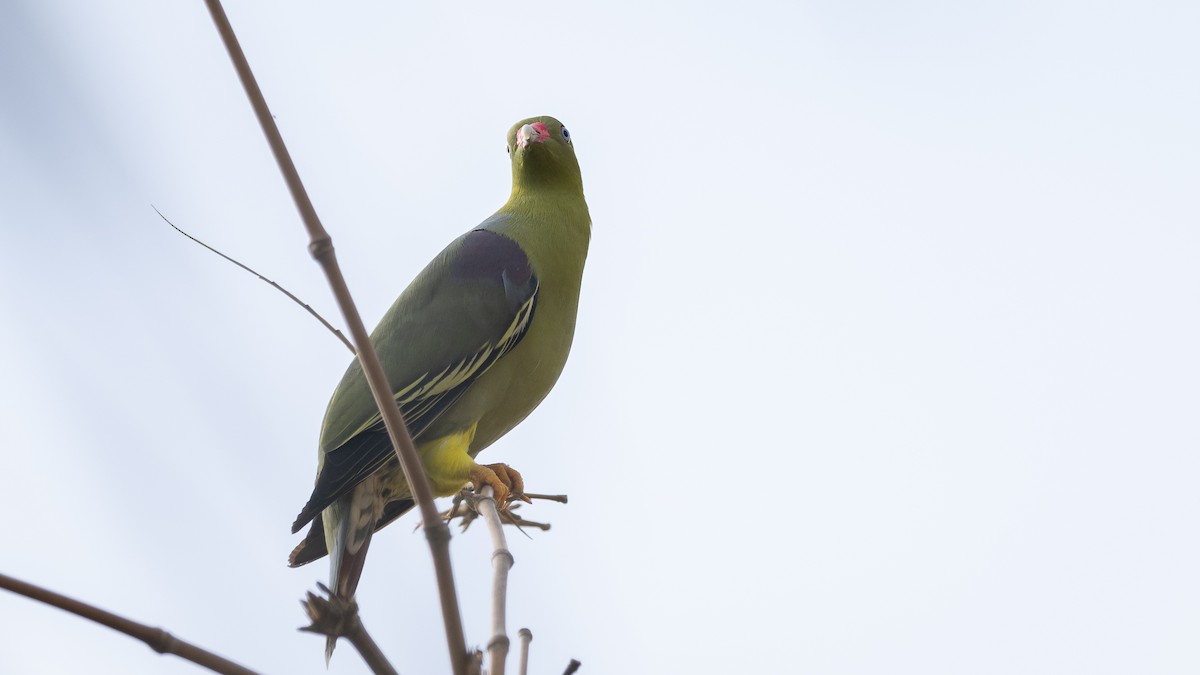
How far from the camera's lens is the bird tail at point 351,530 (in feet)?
12.4

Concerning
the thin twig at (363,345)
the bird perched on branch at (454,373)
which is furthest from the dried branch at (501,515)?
the thin twig at (363,345)

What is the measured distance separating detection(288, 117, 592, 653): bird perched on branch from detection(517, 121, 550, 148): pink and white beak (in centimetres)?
29

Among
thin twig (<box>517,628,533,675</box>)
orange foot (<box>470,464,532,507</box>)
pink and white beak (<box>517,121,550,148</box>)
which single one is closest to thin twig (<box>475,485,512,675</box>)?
thin twig (<box>517,628,533,675</box>)

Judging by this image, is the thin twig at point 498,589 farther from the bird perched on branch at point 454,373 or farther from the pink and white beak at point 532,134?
the pink and white beak at point 532,134

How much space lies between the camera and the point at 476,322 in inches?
162

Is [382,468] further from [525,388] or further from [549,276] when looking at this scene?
[549,276]

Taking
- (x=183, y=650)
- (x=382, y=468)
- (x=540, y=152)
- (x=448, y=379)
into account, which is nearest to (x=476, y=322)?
(x=448, y=379)

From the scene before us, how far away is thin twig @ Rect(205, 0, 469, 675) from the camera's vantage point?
1.30m

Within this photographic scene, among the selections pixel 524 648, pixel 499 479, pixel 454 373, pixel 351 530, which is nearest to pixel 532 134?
pixel 454 373

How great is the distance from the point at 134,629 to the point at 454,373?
271 centimetres

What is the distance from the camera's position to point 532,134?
4766 mm

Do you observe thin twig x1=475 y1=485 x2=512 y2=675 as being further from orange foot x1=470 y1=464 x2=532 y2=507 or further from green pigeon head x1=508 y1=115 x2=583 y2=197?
green pigeon head x1=508 y1=115 x2=583 y2=197

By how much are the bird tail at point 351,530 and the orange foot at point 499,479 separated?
0.35 m

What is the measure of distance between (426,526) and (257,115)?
20.7 inches
